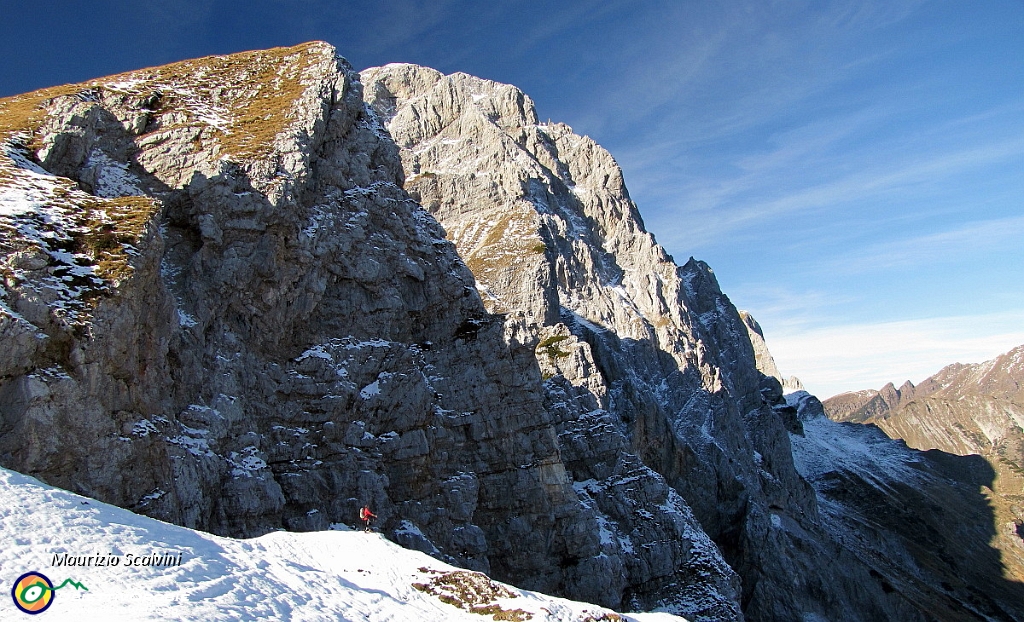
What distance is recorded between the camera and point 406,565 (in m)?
23.6

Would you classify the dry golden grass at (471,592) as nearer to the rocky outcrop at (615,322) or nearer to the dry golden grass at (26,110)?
the dry golden grass at (26,110)

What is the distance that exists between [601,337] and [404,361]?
2126 inches

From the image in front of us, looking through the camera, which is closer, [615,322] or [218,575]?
[218,575]

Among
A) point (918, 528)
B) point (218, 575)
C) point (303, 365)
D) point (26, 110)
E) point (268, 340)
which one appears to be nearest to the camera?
point (218, 575)

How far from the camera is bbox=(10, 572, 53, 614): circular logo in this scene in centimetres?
1417

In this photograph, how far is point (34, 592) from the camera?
14.6 meters

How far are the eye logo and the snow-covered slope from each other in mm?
125

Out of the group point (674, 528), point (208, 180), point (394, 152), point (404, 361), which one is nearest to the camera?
point (208, 180)

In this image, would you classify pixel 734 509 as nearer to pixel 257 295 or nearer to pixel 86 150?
pixel 257 295

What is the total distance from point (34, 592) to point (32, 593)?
0.05m

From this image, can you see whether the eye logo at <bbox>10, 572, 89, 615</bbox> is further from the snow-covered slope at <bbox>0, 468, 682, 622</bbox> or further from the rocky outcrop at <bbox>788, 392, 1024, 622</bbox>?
the rocky outcrop at <bbox>788, 392, 1024, 622</bbox>

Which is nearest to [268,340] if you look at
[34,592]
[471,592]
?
[471,592]

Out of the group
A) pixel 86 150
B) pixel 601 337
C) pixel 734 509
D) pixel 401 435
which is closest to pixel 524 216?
pixel 601 337

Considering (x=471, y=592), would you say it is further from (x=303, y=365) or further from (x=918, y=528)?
(x=918, y=528)
